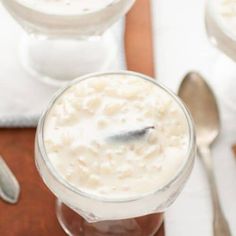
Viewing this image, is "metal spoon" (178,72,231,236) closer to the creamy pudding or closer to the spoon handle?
the spoon handle

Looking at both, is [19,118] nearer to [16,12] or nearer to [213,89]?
[16,12]

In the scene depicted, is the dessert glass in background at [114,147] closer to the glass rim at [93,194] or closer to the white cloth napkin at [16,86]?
the glass rim at [93,194]

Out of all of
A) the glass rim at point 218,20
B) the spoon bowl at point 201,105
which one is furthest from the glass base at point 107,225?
the glass rim at point 218,20

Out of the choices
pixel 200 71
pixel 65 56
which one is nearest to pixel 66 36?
pixel 65 56

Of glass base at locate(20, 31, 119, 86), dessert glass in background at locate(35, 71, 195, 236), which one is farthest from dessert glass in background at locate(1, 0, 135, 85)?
dessert glass in background at locate(35, 71, 195, 236)

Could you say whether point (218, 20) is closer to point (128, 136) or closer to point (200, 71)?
point (200, 71)

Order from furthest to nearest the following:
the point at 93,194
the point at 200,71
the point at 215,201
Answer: the point at 200,71, the point at 215,201, the point at 93,194

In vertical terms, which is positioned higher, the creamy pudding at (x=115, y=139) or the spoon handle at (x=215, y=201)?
the creamy pudding at (x=115, y=139)
